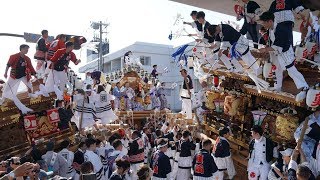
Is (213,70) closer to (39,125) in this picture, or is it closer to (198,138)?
(198,138)

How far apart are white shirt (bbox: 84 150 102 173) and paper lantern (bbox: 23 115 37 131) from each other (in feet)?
6.24

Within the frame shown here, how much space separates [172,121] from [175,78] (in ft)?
52.7

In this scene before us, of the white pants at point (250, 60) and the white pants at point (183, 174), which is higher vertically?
the white pants at point (250, 60)

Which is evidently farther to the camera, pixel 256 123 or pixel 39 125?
pixel 39 125

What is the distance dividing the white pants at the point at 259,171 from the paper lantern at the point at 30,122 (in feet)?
14.7

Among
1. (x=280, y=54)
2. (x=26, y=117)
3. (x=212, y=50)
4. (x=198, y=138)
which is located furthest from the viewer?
(x=198, y=138)

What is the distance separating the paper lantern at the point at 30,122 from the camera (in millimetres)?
7826

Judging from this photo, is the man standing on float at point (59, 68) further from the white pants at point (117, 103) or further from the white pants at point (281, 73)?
the white pants at point (117, 103)

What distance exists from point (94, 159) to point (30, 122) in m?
2.07

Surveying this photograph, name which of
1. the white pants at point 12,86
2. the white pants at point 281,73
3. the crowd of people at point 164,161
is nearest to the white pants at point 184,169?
the crowd of people at point 164,161

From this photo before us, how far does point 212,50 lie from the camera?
330 inches

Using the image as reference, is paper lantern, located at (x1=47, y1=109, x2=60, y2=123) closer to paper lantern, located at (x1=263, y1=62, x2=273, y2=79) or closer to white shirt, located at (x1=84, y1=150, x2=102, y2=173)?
white shirt, located at (x1=84, y1=150, x2=102, y2=173)

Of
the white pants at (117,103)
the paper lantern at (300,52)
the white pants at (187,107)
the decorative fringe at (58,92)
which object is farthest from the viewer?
the white pants at (117,103)

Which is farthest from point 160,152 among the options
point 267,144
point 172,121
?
point 172,121
